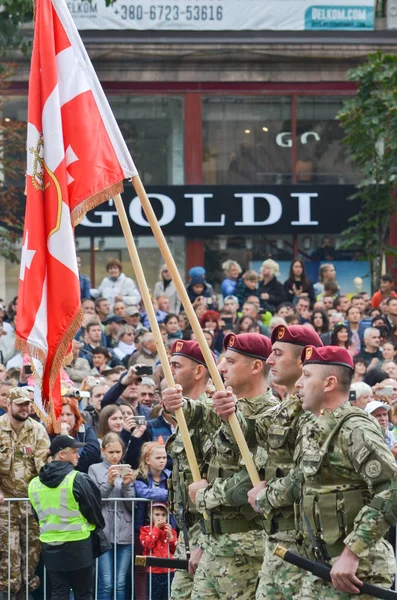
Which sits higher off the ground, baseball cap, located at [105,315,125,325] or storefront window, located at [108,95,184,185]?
storefront window, located at [108,95,184,185]

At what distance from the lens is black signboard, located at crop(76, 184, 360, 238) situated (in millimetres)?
24891

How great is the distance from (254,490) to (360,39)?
18.5 meters

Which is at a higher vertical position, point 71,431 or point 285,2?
point 285,2

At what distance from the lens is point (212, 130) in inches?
1024

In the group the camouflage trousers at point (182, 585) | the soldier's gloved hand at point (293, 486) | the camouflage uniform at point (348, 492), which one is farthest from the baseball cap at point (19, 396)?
the camouflage uniform at point (348, 492)

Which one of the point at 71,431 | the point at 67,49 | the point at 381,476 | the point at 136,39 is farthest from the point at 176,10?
Answer: the point at 381,476

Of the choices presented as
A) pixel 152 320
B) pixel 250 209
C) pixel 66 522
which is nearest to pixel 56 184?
pixel 152 320

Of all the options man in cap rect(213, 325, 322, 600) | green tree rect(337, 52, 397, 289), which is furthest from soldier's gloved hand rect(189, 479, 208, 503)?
green tree rect(337, 52, 397, 289)

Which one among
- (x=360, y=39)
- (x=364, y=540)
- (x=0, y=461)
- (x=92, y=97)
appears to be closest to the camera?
(x=364, y=540)

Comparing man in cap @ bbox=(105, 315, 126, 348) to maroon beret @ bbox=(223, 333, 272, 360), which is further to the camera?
man in cap @ bbox=(105, 315, 126, 348)

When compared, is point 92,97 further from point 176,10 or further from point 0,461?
point 176,10

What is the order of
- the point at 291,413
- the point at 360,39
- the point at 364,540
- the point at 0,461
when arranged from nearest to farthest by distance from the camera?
the point at 364,540 → the point at 291,413 → the point at 0,461 → the point at 360,39

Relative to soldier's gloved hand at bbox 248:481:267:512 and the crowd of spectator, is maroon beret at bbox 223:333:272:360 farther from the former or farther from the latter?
the crowd of spectator

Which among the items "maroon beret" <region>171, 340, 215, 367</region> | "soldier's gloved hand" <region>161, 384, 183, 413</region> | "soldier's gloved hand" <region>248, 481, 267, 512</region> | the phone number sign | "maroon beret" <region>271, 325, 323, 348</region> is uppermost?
the phone number sign
